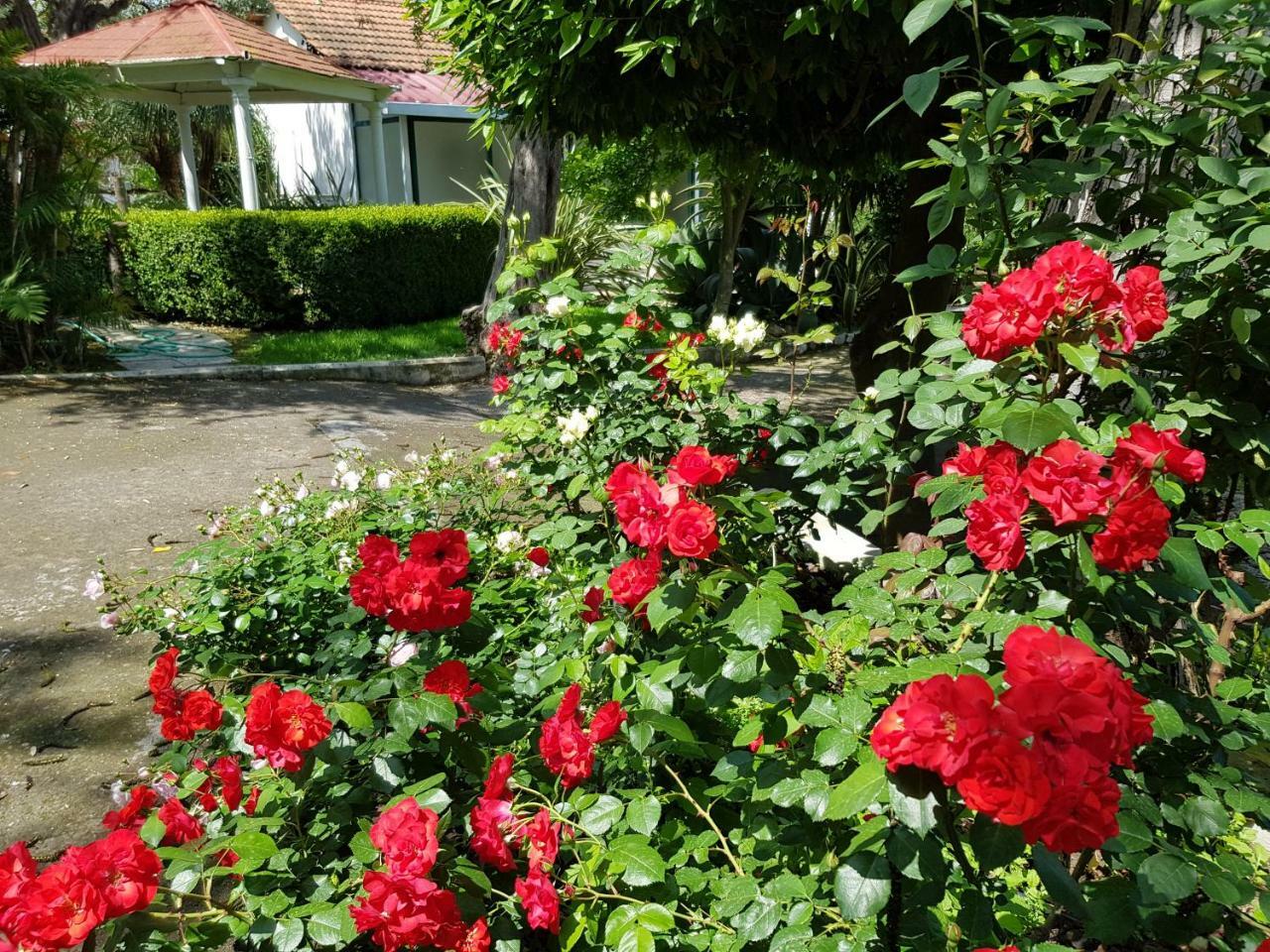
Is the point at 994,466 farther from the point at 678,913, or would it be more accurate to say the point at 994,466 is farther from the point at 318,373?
the point at 318,373

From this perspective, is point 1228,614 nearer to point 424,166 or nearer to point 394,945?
point 394,945

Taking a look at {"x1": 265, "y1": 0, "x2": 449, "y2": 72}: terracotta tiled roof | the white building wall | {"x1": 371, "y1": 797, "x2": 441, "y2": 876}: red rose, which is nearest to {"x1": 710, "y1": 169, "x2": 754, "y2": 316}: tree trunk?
{"x1": 371, "y1": 797, "x2": 441, "y2": 876}: red rose

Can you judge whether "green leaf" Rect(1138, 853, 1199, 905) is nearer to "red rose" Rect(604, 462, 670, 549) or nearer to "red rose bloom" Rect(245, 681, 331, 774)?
"red rose" Rect(604, 462, 670, 549)

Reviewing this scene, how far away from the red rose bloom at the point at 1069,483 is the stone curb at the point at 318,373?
309 inches

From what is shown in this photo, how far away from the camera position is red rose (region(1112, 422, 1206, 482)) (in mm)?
1255

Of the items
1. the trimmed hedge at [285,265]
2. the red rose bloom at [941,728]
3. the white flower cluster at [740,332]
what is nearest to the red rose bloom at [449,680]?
the red rose bloom at [941,728]

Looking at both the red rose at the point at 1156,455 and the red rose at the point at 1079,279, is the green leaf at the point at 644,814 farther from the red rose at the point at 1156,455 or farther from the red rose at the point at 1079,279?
the red rose at the point at 1079,279

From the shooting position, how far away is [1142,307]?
4.50 ft

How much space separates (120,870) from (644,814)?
72cm

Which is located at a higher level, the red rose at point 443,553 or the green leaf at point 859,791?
the red rose at point 443,553

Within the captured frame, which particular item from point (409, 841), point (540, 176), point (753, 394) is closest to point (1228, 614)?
point (409, 841)

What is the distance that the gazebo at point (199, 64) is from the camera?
1152 cm

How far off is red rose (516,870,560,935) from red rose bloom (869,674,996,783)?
26.7 inches

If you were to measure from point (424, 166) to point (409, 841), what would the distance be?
18.7 meters
